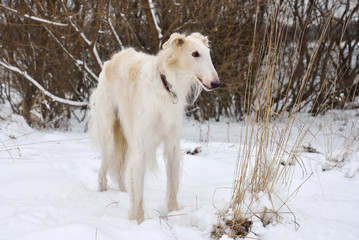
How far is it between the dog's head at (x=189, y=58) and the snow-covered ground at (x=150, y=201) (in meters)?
0.83

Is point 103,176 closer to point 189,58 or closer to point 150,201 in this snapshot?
point 150,201

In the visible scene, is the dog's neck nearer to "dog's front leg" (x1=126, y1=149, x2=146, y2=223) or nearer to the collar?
the collar

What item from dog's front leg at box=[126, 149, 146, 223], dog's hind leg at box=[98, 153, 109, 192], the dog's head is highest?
the dog's head

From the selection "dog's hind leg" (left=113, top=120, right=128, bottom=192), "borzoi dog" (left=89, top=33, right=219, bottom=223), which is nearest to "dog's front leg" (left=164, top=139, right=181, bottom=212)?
"borzoi dog" (left=89, top=33, right=219, bottom=223)

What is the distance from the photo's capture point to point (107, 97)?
297cm

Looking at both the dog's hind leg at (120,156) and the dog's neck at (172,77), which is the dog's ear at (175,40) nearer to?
the dog's neck at (172,77)

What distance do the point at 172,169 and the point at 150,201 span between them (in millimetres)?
414

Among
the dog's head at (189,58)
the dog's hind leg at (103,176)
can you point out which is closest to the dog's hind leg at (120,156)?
the dog's hind leg at (103,176)

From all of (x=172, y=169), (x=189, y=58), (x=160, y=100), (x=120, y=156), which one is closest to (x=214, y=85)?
(x=189, y=58)

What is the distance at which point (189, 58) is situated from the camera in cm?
224

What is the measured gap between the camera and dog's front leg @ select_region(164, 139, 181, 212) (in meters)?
2.45

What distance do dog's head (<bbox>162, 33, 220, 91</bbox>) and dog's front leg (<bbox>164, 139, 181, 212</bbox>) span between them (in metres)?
0.58

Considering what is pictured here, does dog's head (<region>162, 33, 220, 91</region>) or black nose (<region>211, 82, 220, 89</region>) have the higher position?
dog's head (<region>162, 33, 220, 91</region>)

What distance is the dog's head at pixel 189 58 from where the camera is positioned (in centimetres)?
219
